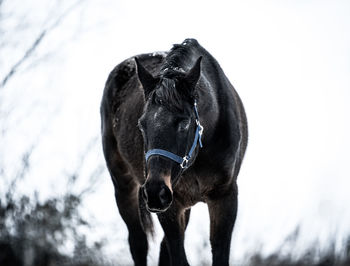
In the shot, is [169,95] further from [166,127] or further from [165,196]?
[165,196]

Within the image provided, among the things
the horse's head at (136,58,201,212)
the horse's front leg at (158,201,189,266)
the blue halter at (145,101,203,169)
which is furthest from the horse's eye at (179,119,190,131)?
the horse's front leg at (158,201,189,266)

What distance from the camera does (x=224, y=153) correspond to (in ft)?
16.8

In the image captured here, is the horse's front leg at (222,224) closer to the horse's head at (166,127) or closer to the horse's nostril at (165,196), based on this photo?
the horse's head at (166,127)

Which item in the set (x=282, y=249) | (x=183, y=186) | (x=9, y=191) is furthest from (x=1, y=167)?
(x=282, y=249)

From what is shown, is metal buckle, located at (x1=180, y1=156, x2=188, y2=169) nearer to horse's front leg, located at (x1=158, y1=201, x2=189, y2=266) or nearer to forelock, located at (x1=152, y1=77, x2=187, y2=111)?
forelock, located at (x1=152, y1=77, x2=187, y2=111)

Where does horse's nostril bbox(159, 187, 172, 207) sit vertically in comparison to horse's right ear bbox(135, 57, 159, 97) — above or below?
below

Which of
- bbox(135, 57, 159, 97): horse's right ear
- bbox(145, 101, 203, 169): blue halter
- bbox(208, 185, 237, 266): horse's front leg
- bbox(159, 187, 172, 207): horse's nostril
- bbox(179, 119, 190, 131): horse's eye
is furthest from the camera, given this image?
bbox(208, 185, 237, 266): horse's front leg

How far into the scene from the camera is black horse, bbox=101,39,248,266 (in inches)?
163

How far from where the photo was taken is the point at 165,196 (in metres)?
3.93

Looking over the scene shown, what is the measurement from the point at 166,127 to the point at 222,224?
1.40 metres

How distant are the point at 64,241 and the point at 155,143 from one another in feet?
14.4

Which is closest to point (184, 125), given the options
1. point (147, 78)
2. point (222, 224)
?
point (147, 78)

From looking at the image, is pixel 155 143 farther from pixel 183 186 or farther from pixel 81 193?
pixel 81 193

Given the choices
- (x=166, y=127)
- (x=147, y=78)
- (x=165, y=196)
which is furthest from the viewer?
(x=147, y=78)
